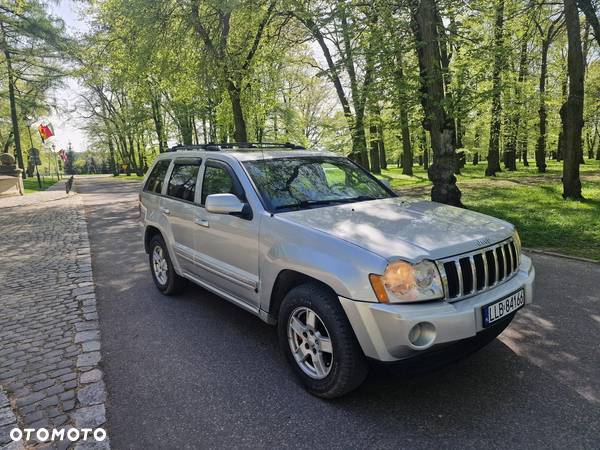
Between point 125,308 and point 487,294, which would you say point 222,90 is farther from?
point 487,294

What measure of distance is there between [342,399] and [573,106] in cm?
1192

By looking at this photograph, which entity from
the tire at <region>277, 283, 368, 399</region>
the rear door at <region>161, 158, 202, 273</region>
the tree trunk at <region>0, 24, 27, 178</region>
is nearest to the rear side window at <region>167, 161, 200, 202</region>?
the rear door at <region>161, 158, 202, 273</region>

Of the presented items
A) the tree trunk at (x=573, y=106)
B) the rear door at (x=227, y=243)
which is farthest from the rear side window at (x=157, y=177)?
the tree trunk at (x=573, y=106)

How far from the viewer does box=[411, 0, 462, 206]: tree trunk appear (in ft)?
30.4

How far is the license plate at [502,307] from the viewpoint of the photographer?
2.79m

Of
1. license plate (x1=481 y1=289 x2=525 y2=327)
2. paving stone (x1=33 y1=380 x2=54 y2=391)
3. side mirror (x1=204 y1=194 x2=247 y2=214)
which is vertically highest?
side mirror (x1=204 y1=194 x2=247 y2=214)

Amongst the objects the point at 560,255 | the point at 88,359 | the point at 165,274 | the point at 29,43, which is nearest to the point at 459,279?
the point at 88,359

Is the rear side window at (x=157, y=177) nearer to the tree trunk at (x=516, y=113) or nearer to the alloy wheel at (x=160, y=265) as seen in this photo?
the alloy wheel at (x=160, y=265)

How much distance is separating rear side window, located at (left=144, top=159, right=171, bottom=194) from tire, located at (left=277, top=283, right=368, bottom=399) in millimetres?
2956

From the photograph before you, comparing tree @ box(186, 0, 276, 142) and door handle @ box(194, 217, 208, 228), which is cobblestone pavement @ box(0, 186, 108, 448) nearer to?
door handle @ box(194, 217, 208, 228)

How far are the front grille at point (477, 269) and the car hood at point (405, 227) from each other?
58 millimetres

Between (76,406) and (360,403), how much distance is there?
206 centimetres

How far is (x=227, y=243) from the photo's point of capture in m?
3.89

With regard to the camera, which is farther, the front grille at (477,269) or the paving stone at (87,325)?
the paving stone at (87,325)
